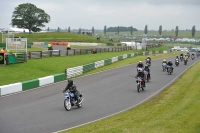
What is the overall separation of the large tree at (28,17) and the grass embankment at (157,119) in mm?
104433

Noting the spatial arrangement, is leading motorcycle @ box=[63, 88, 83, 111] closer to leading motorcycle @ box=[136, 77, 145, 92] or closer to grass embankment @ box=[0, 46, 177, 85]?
leading motorcycle @ box=[136, 77, 145, 92]

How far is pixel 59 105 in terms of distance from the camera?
1908cm

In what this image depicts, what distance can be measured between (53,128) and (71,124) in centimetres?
103

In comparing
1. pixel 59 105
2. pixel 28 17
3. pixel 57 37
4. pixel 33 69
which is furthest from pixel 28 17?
pixel 59 105

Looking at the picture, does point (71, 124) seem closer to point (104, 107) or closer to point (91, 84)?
point (104, 107)

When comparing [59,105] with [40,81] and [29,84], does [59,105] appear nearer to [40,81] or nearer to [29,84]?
[29,84]

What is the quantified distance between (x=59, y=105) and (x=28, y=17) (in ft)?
345

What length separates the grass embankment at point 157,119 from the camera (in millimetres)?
12672

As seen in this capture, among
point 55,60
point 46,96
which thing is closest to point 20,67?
point 55,60

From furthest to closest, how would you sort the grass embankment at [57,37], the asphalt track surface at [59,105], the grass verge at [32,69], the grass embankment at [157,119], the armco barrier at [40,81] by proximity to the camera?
the grass embankment at [57,37] < the grass verge at [32,69] < the armco barrier at [40,81] < the asphalt track surface at [59,105] < the grass embankment at [157,119]

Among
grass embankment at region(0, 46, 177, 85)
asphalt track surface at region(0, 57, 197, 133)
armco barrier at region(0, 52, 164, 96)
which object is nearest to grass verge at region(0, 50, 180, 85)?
grass embankment at region(0, 46, 177, 85)

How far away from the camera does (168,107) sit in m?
17.9

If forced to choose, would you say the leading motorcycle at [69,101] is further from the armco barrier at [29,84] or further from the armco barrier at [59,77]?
the armco barrier at [59,77]

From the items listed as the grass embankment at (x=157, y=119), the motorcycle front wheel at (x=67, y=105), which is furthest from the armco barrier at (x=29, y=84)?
the grass embankment at (x=157, y=119)
